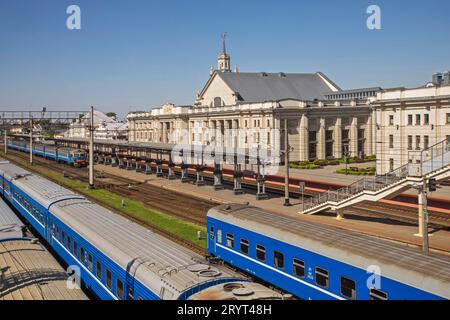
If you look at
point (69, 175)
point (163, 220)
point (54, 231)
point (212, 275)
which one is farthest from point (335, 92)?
point (212, 275)

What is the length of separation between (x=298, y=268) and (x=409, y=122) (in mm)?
42764

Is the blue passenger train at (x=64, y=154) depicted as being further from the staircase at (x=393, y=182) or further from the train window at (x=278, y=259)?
the train window at (x=278, y=259)

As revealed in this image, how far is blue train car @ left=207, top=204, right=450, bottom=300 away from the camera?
1232 cm

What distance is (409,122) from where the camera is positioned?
54031mm

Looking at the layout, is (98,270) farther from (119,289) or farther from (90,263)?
(119,289)

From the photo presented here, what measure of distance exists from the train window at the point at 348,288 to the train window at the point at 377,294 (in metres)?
0.74

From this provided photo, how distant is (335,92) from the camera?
10462 centimetres

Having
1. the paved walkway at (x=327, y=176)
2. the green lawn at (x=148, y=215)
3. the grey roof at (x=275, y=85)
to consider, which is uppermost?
the grey roof at (x=275, y=85)

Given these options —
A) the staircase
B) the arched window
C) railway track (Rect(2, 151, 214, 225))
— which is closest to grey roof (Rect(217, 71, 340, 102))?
the arched window

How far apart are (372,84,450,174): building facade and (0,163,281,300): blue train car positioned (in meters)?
38.8

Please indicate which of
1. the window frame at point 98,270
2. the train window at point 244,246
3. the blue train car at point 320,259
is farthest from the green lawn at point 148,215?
the window frame at point 98,270

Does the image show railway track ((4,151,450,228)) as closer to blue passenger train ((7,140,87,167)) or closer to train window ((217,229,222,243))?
train window ((217,229,222,243))

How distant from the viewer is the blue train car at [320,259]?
12.3 meters

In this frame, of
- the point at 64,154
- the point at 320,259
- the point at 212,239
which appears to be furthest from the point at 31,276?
the point at 64,154
